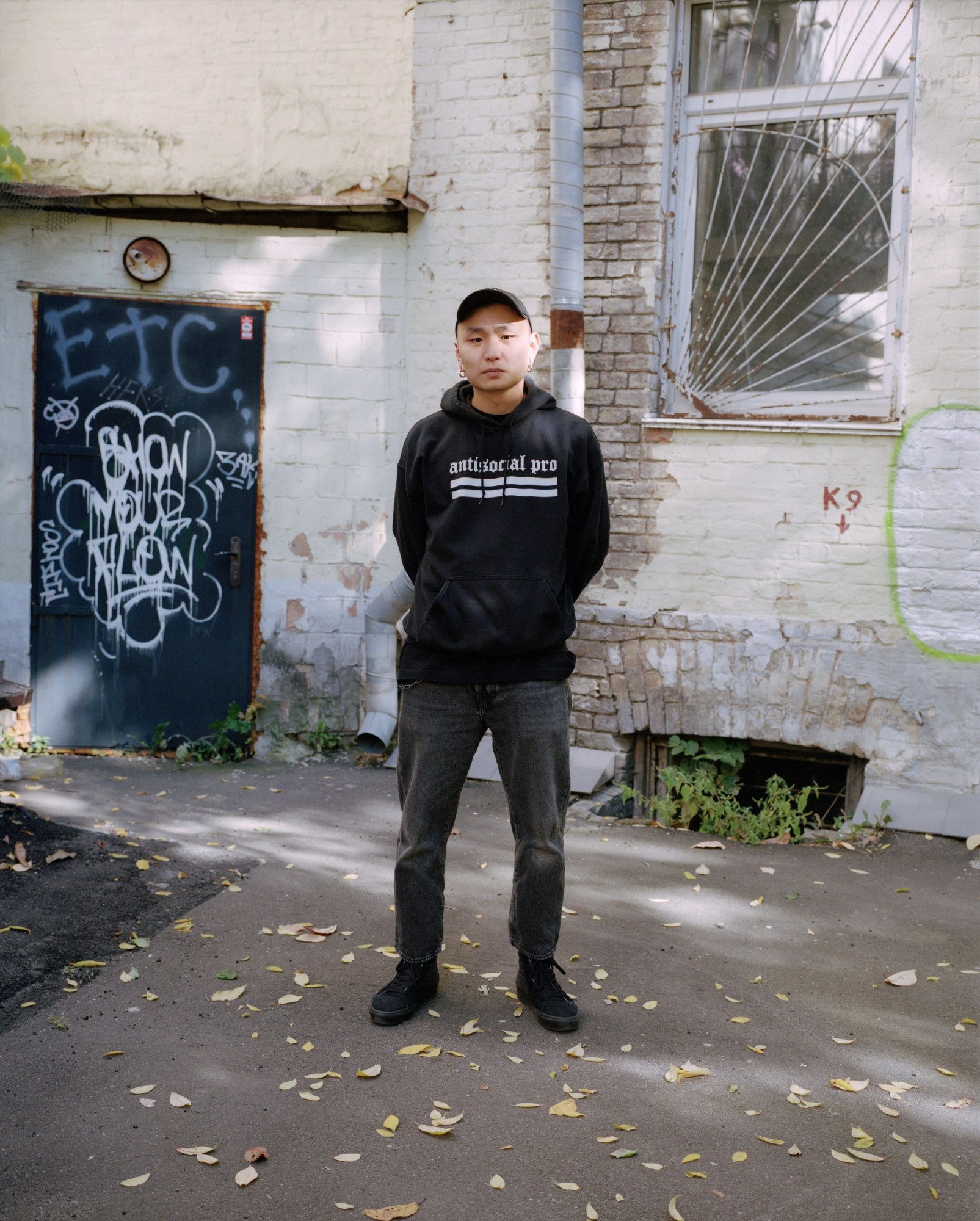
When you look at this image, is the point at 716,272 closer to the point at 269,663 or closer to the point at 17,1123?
the point at 269,663

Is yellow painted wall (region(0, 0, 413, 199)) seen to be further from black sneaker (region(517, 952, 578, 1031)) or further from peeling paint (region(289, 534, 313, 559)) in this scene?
black sneaker (region(517, 952, 578, 1031))

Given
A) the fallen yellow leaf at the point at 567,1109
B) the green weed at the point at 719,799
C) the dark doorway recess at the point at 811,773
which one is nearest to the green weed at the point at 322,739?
the green weed at the point at 719,799

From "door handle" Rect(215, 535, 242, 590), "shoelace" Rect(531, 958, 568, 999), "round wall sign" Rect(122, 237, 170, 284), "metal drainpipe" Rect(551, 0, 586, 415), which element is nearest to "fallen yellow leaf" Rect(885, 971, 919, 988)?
"shoelace" Rect(531, 958, 568, 999)

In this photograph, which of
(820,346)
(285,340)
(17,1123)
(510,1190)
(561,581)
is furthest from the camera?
(285,340)

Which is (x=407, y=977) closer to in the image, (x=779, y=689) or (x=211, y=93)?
(x=779, y=689)

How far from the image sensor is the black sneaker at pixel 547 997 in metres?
3.27

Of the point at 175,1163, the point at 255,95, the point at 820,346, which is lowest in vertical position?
the point at 175,1163

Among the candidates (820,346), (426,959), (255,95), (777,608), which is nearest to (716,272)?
(820,346)

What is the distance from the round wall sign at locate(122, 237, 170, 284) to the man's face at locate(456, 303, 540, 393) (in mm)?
3823

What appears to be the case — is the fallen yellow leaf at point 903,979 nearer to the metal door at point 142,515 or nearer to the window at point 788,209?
the window at point 788,209

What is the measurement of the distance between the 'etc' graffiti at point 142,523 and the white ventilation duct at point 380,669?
0.94m

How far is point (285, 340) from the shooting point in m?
6.34

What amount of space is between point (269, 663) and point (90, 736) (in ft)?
3.67

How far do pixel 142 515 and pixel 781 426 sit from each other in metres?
3.52
